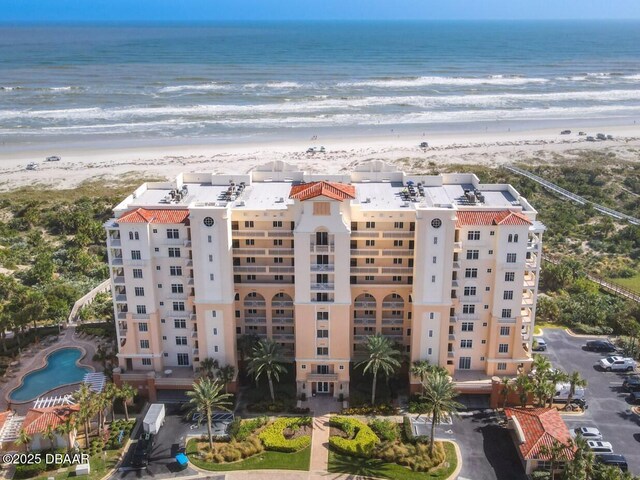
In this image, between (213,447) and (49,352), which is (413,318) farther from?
(49,352)

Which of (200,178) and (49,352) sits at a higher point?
(200,178)

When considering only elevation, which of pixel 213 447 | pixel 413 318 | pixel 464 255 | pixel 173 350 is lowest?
pixel 213 447

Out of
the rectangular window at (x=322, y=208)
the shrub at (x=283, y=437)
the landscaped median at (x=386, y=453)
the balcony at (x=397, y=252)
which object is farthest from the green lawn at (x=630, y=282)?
the shrub at (x=283, y=437)

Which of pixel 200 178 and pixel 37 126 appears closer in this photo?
pixel 200 178

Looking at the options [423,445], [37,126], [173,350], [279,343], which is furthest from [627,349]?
[37,126]

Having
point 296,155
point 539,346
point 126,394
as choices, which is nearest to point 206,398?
point 126,394

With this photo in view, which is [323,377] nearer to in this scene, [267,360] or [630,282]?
[267,360]

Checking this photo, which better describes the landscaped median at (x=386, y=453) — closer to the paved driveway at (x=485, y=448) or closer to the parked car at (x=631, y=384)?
the paved driveway at (x=485, y=448)
